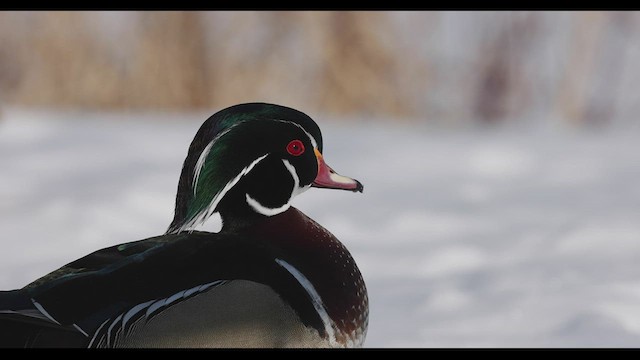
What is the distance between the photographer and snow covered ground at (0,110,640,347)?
114 inches

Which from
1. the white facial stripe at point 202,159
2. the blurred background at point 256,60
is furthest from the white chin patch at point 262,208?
the blurred background at point 256,60

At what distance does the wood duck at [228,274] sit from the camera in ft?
6.48

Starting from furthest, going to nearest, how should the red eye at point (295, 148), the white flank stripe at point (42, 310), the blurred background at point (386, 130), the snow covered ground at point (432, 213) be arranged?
the blurred background at point (386, 130) → the snow covered ground at point (432, 213) → the red eye at point (295, 148) → the white flank stripe at point (42, 310)

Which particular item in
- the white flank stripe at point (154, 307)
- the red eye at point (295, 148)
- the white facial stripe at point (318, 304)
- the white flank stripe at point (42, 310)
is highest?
the red eye at point (295, 148)

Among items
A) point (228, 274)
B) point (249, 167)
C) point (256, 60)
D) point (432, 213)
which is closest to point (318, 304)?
point (228, 274)

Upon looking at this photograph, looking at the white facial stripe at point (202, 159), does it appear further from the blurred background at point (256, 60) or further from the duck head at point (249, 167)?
the blurred background at point (256, 60)

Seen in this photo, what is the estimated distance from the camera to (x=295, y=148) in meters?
2.30

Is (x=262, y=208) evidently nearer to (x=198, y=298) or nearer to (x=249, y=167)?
(x=249, y=167)

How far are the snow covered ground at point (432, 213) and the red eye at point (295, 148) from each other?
2.01ft

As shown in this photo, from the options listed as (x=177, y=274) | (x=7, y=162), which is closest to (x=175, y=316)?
(x=177, y=274)

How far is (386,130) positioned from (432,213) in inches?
46.6

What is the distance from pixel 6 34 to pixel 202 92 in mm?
988

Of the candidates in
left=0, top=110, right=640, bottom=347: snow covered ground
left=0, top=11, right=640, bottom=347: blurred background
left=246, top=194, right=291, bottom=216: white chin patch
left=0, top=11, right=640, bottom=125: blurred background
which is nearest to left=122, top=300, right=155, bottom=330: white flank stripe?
left=246, top=194, right=291, bottom=216: white chin patch

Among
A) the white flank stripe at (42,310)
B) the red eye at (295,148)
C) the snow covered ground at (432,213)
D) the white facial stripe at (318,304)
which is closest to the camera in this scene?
the white flank stripe at (42,310)
